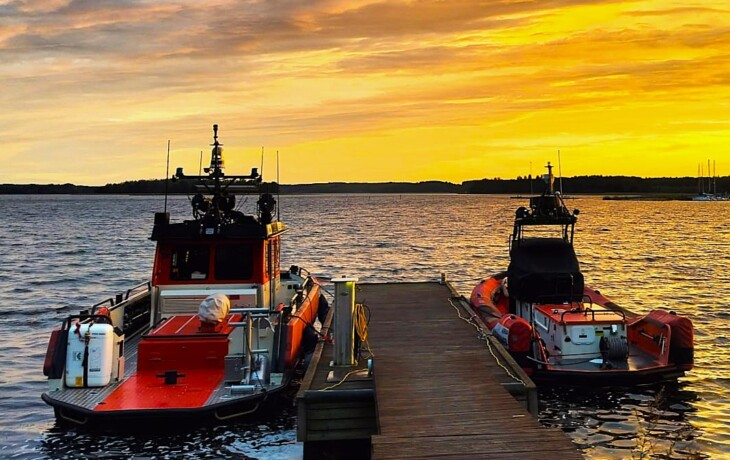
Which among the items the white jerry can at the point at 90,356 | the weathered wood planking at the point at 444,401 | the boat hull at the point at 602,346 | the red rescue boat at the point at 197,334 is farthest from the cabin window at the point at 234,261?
the boat hull at the point at 602,346

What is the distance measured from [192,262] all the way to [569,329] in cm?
656

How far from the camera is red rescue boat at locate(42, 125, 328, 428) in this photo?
9266 millimetres

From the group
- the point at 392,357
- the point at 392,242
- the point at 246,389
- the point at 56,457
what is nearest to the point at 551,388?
the point at 392,357

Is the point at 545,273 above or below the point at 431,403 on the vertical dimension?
above

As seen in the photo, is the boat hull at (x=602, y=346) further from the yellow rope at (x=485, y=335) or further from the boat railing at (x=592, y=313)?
the yellow rope at (x=485, y=335)

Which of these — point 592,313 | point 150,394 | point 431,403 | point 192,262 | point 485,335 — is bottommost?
point 150,394

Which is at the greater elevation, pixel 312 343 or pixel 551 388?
pixel 312 343

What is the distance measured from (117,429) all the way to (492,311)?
758cm

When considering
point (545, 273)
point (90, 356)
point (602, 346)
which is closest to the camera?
point (90, 356)

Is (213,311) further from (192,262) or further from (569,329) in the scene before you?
(569,329)

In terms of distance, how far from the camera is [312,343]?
39.5 feet

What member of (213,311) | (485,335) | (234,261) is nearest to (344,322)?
(213,311)

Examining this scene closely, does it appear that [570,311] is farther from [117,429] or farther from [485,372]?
[117,429]

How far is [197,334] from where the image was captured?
1041 centimetres
